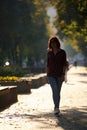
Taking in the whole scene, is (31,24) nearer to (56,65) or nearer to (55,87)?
(56,65)

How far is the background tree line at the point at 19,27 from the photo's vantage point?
2167 inches

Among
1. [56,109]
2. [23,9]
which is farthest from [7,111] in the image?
[23,9]

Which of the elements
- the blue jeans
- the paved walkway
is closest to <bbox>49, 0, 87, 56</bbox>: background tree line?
the paved walkway

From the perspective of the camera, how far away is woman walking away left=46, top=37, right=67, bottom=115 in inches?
518

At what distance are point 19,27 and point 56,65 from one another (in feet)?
151

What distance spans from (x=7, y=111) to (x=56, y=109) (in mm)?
1799

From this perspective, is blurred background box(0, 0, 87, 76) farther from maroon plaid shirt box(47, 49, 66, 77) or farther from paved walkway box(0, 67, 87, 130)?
maroon plaid shirt box(47, 49, 66, 77)

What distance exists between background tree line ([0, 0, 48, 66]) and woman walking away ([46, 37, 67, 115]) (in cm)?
3438

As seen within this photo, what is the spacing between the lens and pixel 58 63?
43.5 ft

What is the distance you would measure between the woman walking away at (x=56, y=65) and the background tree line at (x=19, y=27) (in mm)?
34382

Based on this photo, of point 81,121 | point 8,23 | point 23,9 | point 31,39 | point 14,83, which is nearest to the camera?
point 81,121

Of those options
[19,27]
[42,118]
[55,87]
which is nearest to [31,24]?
[19,27]

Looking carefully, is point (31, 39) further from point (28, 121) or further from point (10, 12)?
point (28, 121)

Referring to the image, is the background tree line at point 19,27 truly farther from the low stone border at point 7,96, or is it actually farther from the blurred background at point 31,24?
the low stone border at point 7,96
